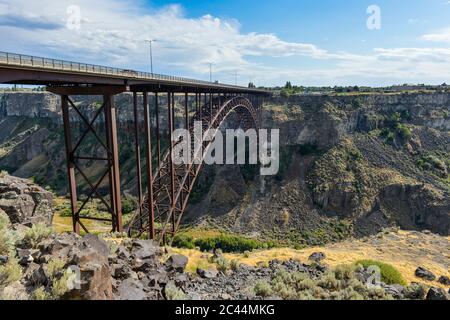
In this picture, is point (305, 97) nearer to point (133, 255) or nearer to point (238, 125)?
point (238, 125)

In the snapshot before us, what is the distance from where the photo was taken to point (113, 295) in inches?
401

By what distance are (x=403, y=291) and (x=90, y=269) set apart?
1469 cm

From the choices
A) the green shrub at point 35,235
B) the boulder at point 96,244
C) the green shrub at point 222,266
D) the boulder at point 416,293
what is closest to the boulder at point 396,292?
the boulder at point 416,293

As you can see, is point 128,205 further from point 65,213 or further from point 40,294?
point 40,294

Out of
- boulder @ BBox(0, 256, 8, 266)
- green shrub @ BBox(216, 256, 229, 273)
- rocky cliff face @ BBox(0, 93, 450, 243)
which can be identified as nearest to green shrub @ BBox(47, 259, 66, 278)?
boulder @ BBox(0, 256, 8, 266)

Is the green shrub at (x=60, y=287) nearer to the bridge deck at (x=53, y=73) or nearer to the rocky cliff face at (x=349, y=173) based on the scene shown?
the bridge deck at (x=53, y=73)

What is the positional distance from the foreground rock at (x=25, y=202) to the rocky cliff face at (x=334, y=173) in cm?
3452

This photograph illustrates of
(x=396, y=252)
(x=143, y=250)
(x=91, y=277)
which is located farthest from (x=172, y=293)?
(x=396, y=252)

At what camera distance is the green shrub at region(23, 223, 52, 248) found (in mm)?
11664

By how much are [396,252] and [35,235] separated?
130ft

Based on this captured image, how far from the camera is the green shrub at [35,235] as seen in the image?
1166 centimetres

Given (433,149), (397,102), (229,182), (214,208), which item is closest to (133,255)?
(214,208)

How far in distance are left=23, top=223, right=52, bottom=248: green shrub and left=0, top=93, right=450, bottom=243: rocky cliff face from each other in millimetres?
38661

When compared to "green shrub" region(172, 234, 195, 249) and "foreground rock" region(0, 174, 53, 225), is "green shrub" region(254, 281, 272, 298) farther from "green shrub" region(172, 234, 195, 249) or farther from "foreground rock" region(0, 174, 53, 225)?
"green shrub" region(172, 234, 195, 249)
